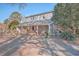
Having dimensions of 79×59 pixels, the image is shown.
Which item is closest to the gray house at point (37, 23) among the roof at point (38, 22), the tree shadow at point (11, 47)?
the roof at point (38, 22)

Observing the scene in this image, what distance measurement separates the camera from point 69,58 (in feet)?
5.38

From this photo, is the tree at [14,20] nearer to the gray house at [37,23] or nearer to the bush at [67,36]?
the gray house at [37,23]

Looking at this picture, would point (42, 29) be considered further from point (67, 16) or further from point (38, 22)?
point (67, 16)

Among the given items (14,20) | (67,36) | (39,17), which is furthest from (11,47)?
(67,36)

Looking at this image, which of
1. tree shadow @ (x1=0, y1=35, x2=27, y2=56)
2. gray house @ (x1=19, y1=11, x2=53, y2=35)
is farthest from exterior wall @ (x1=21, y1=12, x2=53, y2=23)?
tree shadow @ (x1=0, y1=35, x2=27, y2=56)

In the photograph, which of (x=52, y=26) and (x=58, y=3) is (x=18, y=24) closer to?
(x=52, y=26)

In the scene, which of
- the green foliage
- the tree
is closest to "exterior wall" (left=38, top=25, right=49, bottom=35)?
the green foliage

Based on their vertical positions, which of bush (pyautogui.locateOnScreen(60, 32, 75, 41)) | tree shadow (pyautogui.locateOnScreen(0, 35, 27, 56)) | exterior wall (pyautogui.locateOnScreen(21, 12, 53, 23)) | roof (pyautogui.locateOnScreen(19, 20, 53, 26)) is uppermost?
exterior wall (pyautogui.locateOnScreen(21, 12, 53, 23))

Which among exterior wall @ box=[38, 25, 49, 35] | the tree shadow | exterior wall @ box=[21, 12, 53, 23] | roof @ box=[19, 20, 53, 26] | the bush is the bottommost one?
the tree shadow

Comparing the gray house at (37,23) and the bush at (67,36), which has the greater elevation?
the gray house at (37,23)

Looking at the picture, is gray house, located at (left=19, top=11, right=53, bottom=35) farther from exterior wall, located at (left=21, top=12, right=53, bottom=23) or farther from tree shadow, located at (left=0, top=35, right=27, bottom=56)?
tree shadow, located at (left=0, top=35, right=27, bottom=56)

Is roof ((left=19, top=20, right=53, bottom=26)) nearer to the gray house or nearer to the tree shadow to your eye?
the gray house

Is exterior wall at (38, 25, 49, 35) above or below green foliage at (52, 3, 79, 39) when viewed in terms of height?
below

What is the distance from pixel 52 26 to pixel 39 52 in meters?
A: 0.29
